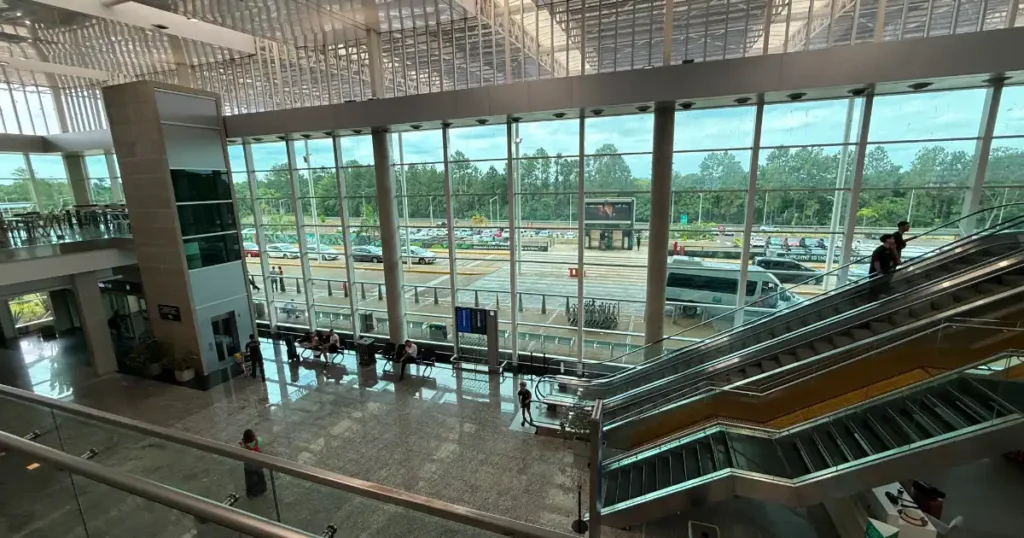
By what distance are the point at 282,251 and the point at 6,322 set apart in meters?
8.93

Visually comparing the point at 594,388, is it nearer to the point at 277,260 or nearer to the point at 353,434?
the point at 353,434

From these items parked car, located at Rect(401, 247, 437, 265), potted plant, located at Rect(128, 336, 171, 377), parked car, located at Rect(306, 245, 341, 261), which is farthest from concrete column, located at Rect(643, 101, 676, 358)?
potted plant, located at Rect(128, 336, 171, 377)

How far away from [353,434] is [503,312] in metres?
5.31

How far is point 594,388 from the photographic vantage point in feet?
30.1

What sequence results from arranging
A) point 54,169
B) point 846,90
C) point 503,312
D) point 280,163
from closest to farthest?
point 846,90 < point 503,312 < point 280,163 < point 54,169

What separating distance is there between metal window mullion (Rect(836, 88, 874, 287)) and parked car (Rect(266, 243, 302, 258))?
1553cm

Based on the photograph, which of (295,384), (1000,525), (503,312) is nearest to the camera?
(1000,525)

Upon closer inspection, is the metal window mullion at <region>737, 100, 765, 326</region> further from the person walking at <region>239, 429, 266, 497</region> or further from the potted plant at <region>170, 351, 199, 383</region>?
the potted plant at <region>170, 351, 199, 383</region>

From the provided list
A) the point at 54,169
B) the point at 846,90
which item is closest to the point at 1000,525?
the point at 846,90

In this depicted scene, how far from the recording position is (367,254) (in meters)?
13.8

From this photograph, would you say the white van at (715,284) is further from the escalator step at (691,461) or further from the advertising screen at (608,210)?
the escalator step at (691,461)

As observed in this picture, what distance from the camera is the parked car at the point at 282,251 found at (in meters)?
14.6

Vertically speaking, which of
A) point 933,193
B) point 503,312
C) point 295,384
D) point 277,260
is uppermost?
point 933,193

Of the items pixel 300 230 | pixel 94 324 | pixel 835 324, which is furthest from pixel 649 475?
pixel 94 324
